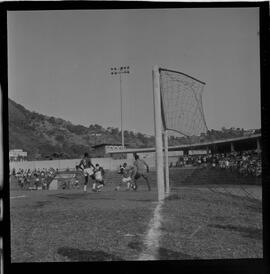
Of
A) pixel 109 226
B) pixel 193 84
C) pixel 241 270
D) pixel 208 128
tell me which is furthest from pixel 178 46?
pixel 241 270

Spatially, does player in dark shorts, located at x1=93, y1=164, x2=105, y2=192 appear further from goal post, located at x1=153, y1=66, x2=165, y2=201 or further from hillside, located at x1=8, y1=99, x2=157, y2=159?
goal post, located at x1=153, y1=66, x2=165, y2=201

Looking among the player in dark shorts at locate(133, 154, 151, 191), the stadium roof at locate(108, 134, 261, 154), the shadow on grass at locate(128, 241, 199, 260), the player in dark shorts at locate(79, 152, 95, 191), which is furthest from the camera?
the player in dark shorts at locate(133, 154, 151, 191)

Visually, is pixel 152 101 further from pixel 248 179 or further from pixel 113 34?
pixel 248 179

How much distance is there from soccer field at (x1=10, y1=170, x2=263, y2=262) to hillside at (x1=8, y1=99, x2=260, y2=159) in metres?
0.45

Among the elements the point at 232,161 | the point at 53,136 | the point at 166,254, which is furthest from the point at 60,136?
the point at 232,161

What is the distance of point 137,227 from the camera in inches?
251

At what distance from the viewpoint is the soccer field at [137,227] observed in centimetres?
623

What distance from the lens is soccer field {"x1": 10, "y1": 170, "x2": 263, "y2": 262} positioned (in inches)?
245

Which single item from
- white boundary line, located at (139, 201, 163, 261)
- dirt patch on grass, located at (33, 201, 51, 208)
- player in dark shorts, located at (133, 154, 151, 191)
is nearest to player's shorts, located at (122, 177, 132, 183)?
player in dark shorts, located at (133, 154, 151, 191)

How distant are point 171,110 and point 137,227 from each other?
4.64 ft

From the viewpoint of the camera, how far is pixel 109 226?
6.37 m

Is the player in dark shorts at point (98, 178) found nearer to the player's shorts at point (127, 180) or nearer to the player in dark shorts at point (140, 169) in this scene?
the player's shorts at point (127, 180)

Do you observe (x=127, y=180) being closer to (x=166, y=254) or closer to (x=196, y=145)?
(x=196, y=145)

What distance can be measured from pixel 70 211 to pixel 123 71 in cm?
167
